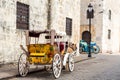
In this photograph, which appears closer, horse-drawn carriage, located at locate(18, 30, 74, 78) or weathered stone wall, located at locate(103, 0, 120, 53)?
horse-drawn carriage, located at locate(18, 30, 74, 78)

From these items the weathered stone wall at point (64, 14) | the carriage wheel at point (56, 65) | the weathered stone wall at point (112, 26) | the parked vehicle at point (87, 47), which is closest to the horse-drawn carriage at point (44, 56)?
the carriage wheel at point (56, 65)

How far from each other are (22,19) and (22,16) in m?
0.16

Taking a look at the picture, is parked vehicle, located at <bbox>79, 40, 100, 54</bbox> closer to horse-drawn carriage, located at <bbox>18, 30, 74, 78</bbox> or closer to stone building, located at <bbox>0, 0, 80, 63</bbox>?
stone building, located at <bbox>0, 0, 80, 63</bbox>

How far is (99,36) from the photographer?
36.3 metres

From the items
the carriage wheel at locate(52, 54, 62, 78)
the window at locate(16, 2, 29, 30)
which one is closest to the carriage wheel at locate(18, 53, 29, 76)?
the carriage wheel at locate(52, 54, 62, 78)

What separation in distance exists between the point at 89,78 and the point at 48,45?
2.05 m

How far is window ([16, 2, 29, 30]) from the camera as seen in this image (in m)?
16.7

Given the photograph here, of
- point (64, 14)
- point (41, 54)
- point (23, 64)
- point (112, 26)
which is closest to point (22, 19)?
point (23, 64)

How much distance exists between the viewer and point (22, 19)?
17.1 m

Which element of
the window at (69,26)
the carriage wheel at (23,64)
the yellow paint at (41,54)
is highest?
the window at (69,26)

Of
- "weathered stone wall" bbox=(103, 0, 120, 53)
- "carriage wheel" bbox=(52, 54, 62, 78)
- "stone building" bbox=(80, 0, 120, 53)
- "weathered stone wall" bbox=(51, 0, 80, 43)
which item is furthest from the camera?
"weathered stone wall" bbox=(103, 0, 120, 53)

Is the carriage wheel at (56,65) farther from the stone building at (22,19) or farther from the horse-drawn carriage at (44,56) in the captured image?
the stone building at (22,19)

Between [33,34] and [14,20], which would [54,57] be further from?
[14,20]

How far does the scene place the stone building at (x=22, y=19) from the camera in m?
15.2
